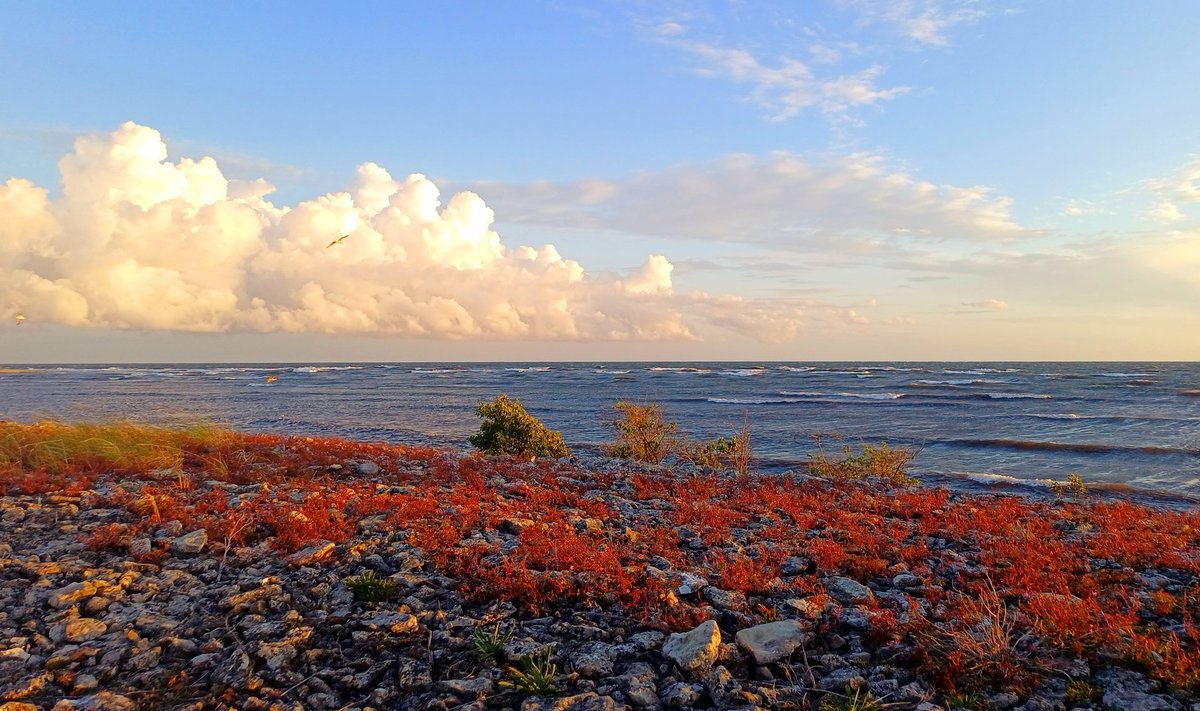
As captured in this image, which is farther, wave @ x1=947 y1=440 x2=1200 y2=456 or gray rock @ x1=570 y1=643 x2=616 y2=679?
wave @ x1=947 y1=440 x2=1200 y2=456

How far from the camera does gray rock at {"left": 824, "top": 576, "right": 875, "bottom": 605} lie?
22.5 feet

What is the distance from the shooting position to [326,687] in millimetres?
5184

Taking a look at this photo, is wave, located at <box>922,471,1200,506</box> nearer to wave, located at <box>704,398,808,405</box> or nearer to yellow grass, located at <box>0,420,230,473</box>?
yellow grass, located at <box>0,420,230,473</box>

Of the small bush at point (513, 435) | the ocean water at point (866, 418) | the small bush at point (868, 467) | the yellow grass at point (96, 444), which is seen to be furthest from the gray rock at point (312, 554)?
the ocean water at point (866, 418)

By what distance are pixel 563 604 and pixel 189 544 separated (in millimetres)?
4796

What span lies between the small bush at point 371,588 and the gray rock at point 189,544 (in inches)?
94.0

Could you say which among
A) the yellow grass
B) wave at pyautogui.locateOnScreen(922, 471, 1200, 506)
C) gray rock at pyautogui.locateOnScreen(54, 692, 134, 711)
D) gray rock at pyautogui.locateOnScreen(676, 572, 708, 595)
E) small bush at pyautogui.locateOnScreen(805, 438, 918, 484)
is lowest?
wave at pyautogui.locateOnScreen(922, 471, 1200, 506)

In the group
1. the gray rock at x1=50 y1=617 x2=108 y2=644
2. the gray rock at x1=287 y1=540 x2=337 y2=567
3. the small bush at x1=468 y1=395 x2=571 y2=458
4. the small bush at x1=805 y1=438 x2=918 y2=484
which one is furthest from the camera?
the small bush at x1=468 y1=395 x2=571 y2=458

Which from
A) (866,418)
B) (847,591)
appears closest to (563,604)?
(847,591)

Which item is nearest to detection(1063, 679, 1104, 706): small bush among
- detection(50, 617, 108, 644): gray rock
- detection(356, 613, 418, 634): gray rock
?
detection(356, 613, 418, 634): gray rock

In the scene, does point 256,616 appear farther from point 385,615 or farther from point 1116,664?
point 1116,664

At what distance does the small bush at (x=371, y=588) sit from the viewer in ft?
22.1

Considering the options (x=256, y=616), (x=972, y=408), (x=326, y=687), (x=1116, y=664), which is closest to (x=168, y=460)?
(x=256, y=616)

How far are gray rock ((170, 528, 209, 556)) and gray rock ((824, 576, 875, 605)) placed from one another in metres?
7.39
